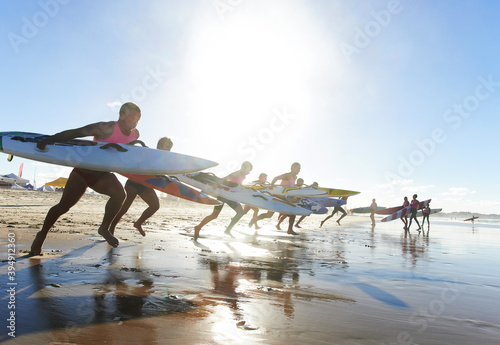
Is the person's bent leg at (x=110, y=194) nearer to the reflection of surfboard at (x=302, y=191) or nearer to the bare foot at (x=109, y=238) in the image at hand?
the bare foot at (x=109, y=238)

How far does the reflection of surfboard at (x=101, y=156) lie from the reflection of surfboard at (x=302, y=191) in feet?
23.4

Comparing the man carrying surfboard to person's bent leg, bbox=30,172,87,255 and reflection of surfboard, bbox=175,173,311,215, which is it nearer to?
person's bent leg, bbox=30,172,87,255

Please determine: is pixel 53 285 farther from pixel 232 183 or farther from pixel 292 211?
pixel 292 211

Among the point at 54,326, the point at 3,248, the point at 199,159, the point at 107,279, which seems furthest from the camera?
the point at 199,159

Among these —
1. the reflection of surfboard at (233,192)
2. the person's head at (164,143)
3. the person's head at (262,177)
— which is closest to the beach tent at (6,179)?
the person's head at (262,177)

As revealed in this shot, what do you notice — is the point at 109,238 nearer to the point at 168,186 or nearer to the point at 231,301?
the point at 231,301

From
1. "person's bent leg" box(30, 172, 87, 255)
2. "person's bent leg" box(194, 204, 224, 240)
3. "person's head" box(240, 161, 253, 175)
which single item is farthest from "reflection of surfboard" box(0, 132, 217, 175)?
"person's head" box(240, 161, 253, 175)

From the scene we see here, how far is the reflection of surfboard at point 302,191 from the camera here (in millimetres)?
12773

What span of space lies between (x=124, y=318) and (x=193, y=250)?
3383mm

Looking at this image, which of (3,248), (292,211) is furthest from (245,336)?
(292,211)

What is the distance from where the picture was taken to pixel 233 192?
28.6 feet

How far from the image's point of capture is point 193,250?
541 cm

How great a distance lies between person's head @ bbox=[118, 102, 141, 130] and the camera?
481 cm

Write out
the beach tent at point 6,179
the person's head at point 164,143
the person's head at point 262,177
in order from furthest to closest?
1. the beach tent at point 6,179
2. the person's head at point 262,177
3. the person's head at point 164,143
